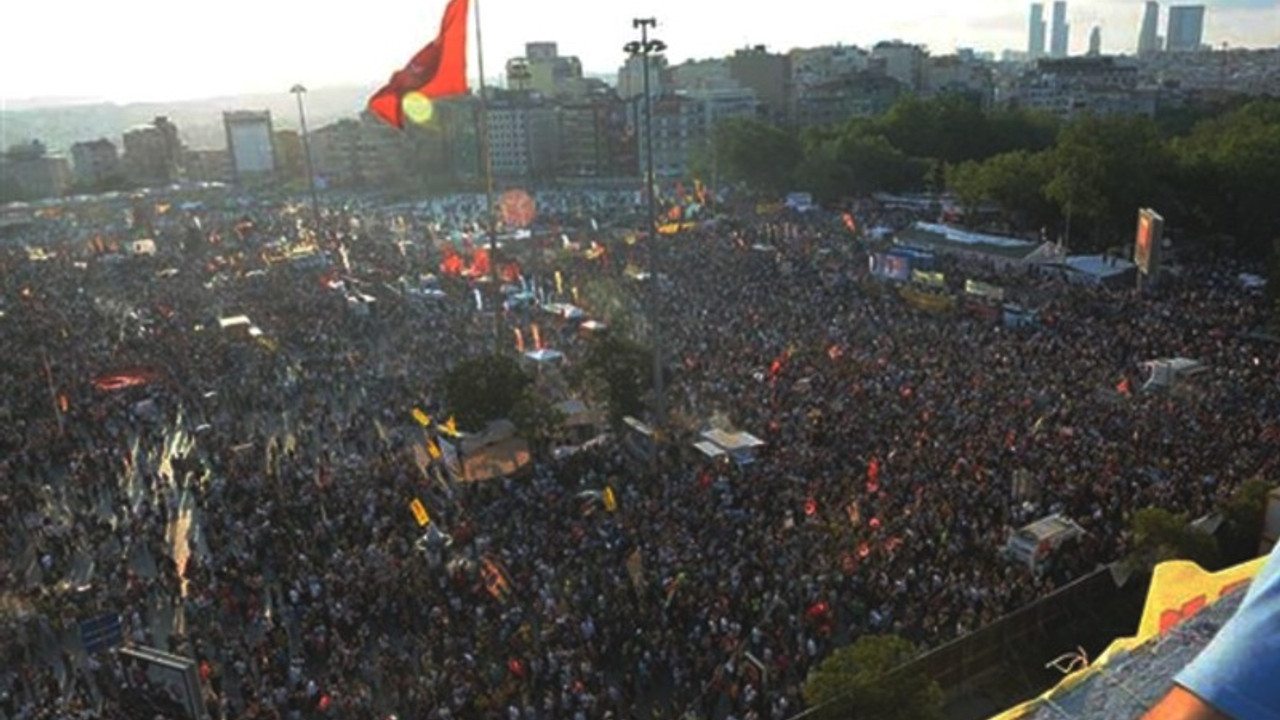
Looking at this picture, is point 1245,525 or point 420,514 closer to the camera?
point 1245,525

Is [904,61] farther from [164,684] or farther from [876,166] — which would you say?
[164,684]

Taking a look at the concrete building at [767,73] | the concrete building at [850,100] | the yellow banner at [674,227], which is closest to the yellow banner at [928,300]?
the yellow banner at [674,227]

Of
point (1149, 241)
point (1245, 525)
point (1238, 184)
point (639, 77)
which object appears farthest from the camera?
point (639, 77)

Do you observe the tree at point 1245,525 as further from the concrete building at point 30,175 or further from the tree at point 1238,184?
the concrete building at point 30,175

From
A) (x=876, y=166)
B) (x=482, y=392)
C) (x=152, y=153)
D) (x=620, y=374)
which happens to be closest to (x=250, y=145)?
(x=152, y=153)

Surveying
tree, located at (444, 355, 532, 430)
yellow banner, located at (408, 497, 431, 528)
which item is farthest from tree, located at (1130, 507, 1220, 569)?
tree, located at (444, 355, 532, 430)

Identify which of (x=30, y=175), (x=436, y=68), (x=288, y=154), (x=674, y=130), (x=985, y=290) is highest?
(x=436, y=68)
